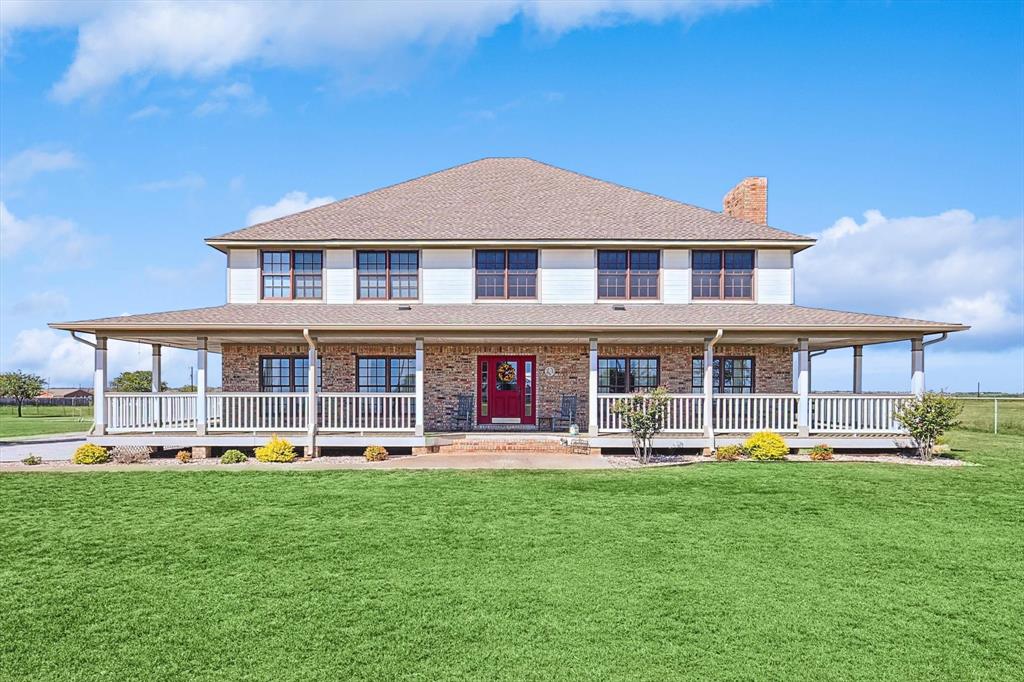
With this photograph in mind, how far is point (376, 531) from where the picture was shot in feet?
28.2

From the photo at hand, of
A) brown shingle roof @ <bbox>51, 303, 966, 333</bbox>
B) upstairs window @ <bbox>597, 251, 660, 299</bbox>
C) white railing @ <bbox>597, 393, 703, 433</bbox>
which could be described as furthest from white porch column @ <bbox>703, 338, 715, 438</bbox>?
upstairs window @ <bbox>597, 251, 660, 299</bbox>

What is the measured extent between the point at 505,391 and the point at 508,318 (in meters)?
3.14

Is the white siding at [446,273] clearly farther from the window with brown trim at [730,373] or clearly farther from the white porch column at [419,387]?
the window with brown trim at [730,373]

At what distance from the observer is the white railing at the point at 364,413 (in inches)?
625

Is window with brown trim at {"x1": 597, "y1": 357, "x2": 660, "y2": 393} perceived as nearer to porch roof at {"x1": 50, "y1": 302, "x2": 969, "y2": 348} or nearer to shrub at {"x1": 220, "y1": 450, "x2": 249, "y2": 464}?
porch roof at {"x1": 50, "y1": 302, "x2": 969, "y2": 348}

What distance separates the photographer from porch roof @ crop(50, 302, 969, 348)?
1516 centimetres

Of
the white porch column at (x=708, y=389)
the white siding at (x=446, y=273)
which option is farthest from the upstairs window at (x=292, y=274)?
the white porch column at (x=708, y=389)

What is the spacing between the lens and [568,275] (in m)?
18.4

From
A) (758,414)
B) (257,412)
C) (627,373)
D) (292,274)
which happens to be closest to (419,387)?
(257,412)

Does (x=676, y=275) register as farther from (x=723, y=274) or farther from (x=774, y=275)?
(x=774, y=275)

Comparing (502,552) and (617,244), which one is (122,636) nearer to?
(502,552)

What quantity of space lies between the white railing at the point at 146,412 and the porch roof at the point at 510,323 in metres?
1.62

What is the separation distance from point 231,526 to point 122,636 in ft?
11.0

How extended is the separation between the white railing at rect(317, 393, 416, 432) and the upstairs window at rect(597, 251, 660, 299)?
262 inches
